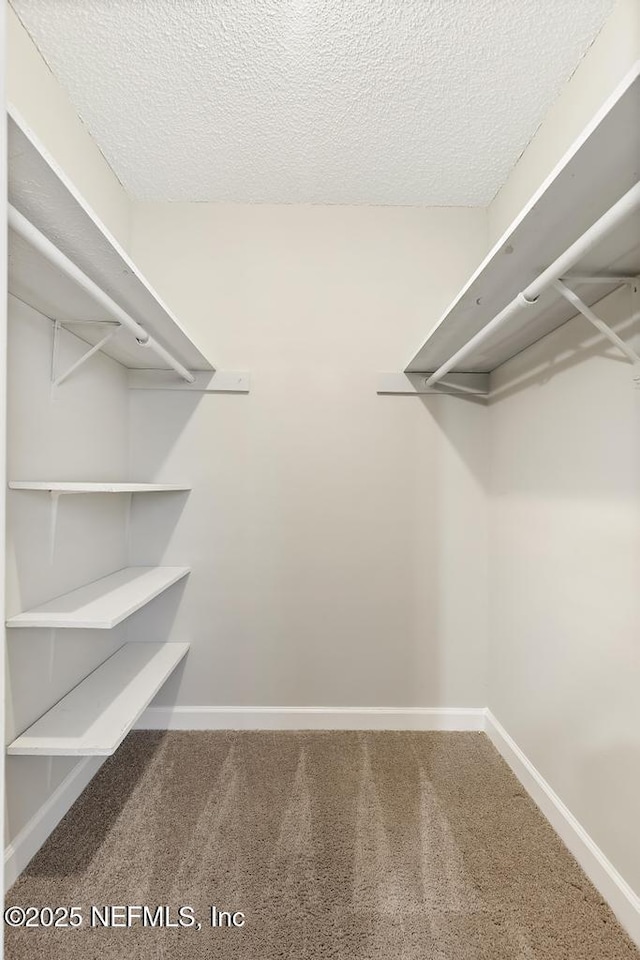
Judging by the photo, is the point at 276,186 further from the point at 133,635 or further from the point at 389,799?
the point at 389,799

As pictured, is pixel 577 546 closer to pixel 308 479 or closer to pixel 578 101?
pixel 308 479

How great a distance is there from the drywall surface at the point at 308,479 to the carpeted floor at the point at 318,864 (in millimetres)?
386

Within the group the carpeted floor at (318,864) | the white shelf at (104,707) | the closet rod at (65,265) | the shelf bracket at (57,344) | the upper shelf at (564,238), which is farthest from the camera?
the shelf bracket at (57,344)

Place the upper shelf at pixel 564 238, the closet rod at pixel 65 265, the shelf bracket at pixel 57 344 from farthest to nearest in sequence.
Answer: the shelf bracket at pixel 57 344
the closet rod at pixel 65 265
the upper shelf at pixel 564 238

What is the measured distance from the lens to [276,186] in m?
2.06

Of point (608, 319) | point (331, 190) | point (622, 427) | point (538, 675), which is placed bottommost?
point (538, 675)

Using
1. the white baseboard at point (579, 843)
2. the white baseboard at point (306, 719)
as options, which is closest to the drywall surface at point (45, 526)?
the white baseboard at point (306, 719)

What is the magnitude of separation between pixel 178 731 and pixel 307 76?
2.55 meters

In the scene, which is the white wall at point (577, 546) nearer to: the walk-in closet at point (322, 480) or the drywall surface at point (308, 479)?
the walk-in closet at point (322, 480)

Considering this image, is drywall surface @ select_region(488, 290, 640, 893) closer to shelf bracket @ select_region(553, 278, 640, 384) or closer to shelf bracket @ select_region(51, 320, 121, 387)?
shelf bracket @ select_region(553, 278, 640, 384)

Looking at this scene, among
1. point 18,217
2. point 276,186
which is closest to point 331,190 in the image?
point 276,186

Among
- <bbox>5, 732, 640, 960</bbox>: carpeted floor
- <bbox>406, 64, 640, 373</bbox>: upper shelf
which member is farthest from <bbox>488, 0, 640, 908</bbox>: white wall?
<bbox>5, 732, 640, 960</bbox>: carpeted floor

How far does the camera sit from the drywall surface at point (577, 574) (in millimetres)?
1233

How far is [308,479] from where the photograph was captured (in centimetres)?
217
